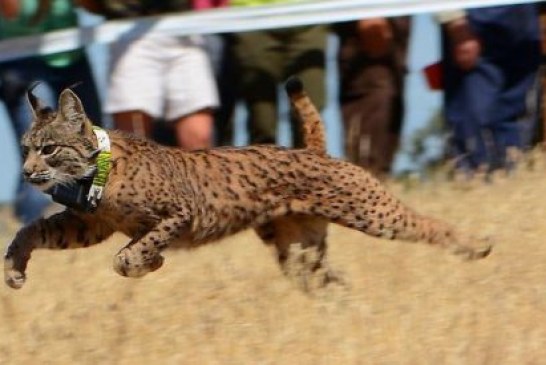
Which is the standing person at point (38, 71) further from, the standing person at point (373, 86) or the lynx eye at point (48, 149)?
the lynx eye at point (48, 149)

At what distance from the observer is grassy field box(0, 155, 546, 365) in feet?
30.9

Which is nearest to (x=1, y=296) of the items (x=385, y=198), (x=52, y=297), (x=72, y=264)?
(x=52, y=297)

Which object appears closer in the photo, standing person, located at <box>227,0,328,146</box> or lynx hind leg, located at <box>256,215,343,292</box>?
lynx hind leg, located at <box>256,215,343,292</box>

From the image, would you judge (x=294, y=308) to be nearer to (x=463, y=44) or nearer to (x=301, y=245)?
(x=301, y=245)

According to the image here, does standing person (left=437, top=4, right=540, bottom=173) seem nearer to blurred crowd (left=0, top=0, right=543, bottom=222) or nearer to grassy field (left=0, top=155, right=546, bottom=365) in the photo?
blurred crowd (left=0, top=0, right=543, bottom=222)

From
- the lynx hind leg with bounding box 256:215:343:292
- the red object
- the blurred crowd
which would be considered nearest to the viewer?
the lynx hind leg with bounding box 256:215:343:292

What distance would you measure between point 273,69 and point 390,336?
13.5 ft

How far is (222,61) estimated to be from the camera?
1352 cm

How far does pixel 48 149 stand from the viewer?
406 inches

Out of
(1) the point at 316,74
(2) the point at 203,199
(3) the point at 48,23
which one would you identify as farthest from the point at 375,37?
(2) the point at 203,199

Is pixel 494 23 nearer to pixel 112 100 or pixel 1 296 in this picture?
pixel 112 100

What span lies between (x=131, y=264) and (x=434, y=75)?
392 centimetres

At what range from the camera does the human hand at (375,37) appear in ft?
44.3

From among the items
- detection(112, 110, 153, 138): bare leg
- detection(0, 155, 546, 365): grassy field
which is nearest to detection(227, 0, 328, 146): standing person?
detection(112, 110, 153, 138): bare leg
